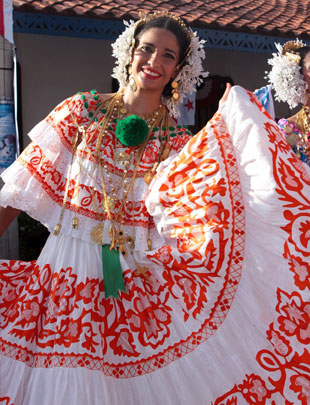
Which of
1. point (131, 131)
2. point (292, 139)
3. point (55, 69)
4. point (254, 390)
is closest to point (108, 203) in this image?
point (131, 131)

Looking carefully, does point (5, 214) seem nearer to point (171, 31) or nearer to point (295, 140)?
point (171, 31)

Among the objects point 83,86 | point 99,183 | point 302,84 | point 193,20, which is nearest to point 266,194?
point 99,183

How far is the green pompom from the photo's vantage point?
2.62 metres

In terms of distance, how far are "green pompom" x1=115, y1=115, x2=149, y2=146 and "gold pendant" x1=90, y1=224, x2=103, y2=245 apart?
0.45m

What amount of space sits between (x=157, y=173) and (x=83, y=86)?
616 centimetres

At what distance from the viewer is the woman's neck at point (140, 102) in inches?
111

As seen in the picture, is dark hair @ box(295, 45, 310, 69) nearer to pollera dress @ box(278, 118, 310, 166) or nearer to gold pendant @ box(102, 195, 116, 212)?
pollera dress @ box(278, 118, 310, 166)

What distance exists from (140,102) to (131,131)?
0.28 metres

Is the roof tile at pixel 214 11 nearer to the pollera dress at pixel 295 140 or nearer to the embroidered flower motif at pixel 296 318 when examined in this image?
the pollera dress at pixel 295 140

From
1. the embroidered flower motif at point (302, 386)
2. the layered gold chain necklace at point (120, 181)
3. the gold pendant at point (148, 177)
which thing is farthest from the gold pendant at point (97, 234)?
the embroidered flower motif at point (302, 386)

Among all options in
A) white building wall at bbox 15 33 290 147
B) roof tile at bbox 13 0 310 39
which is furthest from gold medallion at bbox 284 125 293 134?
white building wall at bbox 15 33 290 147

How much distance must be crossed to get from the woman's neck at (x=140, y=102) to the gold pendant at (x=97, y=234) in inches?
27.1

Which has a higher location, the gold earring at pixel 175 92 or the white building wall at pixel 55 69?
the gold earring at pixel 175 92

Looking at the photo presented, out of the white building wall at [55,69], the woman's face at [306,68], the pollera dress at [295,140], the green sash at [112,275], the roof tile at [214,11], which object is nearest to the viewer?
the green sash at [112,275]
